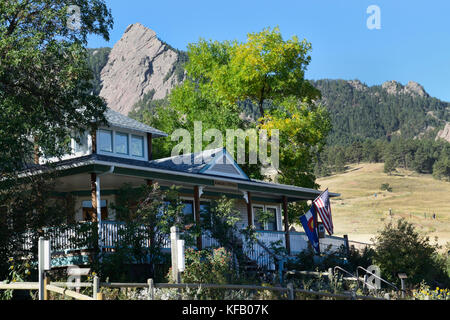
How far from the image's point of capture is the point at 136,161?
26.8 metres

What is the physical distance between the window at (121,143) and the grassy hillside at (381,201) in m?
40.1

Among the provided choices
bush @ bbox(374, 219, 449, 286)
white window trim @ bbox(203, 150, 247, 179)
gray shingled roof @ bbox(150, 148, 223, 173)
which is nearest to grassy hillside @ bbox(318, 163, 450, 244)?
bush @ bbox(374, 219, 449, 286)

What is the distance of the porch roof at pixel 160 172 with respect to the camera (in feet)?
69.3

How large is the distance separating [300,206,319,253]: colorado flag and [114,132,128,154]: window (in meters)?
8.68

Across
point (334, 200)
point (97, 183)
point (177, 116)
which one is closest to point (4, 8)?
point (97, 183)

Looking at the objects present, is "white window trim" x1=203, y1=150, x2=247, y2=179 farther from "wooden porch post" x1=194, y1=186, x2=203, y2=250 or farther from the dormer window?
the dormer window

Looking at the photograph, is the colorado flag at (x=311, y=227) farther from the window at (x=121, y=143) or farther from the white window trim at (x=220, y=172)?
the window at (x=121, y=143)

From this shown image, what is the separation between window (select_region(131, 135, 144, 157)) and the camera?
2759 cm

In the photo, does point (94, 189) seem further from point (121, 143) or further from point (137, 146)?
point (137, 146)

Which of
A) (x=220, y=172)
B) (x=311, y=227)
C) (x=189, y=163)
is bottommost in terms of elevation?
(x=311, y=227)

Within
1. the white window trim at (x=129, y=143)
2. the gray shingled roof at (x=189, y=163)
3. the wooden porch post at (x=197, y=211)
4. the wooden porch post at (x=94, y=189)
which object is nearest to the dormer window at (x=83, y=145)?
the white window trim at (x=129, y=143)

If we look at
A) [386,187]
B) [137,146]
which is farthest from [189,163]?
[386,187]

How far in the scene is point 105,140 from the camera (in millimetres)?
26141

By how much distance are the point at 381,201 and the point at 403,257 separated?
79.6 meters
